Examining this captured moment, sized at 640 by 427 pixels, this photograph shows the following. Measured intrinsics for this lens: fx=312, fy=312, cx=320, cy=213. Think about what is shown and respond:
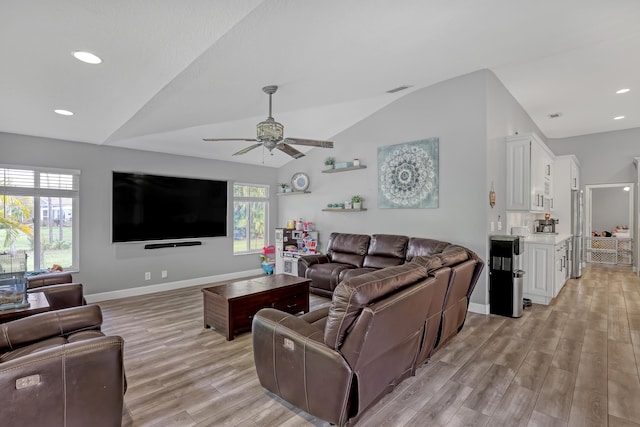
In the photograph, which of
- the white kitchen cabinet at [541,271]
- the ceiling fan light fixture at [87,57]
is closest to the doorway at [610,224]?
the white kitchen cabinet at [541,271]

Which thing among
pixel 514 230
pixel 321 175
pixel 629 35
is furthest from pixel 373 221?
pixel 629 35

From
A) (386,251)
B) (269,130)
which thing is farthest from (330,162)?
(269,130)

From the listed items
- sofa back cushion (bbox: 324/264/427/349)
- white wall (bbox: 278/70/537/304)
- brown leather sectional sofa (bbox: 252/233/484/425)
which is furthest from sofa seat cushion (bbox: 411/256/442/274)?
white wall (bbox: 278/70/537/304)

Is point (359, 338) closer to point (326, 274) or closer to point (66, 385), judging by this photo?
point (66, 385)

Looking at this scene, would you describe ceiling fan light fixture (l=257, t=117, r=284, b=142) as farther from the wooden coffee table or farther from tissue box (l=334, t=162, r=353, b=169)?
tissue box (l=334, t=162, r=353, b=169)

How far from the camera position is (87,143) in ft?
16.0

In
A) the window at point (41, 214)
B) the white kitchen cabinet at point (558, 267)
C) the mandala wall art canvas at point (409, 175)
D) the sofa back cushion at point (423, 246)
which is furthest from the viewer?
the mandala wall art canvas at point (409, 175)

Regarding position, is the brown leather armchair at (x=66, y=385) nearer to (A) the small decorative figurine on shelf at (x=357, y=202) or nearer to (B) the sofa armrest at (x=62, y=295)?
(B) the sofa armrest at (x=62, y=295)

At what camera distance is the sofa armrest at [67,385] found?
54.5 inches

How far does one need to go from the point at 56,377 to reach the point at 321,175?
A: 215 inches

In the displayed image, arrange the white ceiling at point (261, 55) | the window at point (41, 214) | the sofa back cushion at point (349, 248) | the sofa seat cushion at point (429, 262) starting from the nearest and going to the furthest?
the white ceiling at point (261, 55) → the sofa seat cushion at point (429, 262) → the window at point (41, 214) → the sofa back cushion at point (349, 248)

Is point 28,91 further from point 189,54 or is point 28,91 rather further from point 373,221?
point 373,221

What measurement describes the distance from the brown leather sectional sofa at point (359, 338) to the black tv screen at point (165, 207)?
4.07 meters

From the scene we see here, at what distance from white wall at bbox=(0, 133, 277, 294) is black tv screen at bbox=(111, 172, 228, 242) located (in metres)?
0.14
